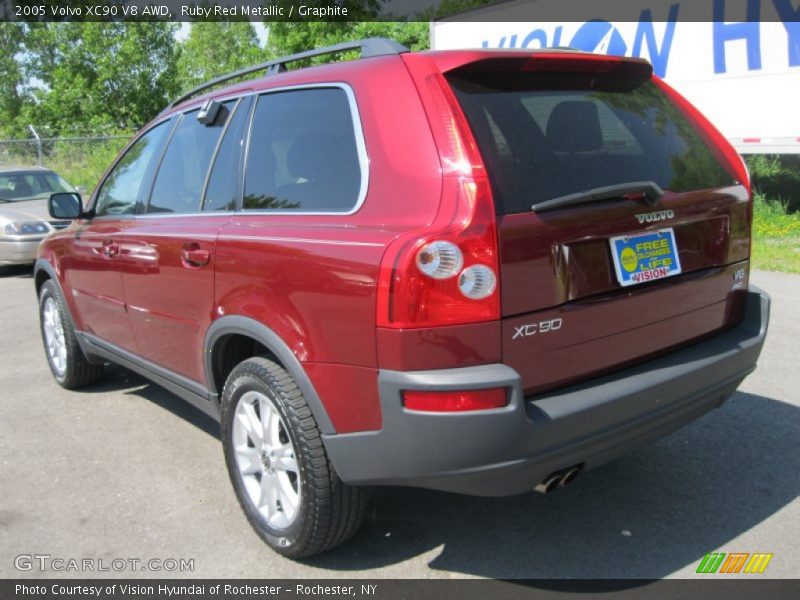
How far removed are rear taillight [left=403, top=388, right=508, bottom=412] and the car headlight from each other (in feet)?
31.1

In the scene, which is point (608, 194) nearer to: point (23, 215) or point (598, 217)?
point (598, 217)

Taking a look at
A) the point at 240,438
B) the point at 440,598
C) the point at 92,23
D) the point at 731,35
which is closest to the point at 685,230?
the point at 440,598

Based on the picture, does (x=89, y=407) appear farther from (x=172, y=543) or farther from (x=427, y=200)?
(x=427, y=200)

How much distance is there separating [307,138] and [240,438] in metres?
1.27

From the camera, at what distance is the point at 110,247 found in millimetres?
4262

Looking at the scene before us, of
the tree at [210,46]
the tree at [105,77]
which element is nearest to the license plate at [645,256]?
the tree at [105,77]

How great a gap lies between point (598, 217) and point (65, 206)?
3.49m

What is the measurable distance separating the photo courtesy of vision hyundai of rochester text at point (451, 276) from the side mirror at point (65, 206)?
5.00 feet

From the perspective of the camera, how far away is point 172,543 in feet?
10.6

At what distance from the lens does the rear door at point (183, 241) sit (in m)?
3.36

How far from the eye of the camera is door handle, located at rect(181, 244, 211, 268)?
3.28 m

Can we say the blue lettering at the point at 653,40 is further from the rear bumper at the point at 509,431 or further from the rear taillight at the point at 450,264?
the rear taillight at the point at 450,264

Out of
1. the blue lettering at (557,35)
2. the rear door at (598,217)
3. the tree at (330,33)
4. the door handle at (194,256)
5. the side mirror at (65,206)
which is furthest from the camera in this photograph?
the tree at (330,33)

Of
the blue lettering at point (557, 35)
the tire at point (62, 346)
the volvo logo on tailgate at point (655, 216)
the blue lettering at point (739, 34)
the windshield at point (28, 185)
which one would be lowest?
the tire at point (62, 346)
